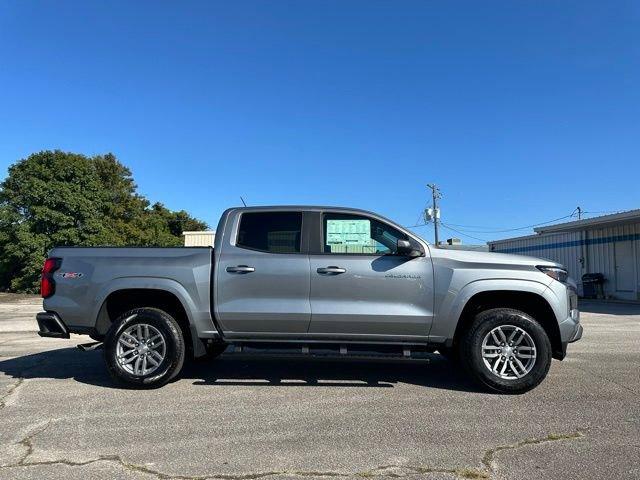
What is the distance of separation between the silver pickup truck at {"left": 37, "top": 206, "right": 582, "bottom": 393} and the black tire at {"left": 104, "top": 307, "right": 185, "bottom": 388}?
11 millimetres

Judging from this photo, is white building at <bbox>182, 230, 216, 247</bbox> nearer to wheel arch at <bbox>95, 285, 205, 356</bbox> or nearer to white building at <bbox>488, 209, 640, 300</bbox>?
white building at <bbox>488, 209, 640, 300</bbox>

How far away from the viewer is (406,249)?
5641 millimetres

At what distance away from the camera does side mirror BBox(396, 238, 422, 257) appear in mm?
5609

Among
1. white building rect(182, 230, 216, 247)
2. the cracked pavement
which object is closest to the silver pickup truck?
the cracked pavement

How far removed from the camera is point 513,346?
562 centimetres

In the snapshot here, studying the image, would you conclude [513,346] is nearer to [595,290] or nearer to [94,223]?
[595,290]

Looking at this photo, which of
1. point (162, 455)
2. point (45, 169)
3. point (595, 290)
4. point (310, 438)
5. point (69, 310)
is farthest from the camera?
point (45, 169)

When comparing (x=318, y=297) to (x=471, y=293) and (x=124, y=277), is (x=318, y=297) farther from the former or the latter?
(x=124, y=277)

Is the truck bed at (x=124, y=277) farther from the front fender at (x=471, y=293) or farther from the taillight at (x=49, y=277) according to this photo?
the front fender at (x=471, y=293)

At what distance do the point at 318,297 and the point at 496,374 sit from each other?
2045mm

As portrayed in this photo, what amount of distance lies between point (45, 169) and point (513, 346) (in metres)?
31.2

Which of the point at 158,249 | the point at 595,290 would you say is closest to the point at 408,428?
the point at 158,249

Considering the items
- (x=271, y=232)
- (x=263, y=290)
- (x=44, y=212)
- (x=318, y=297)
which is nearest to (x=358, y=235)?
(x=318, y=297)

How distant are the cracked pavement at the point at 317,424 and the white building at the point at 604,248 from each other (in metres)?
15.9
